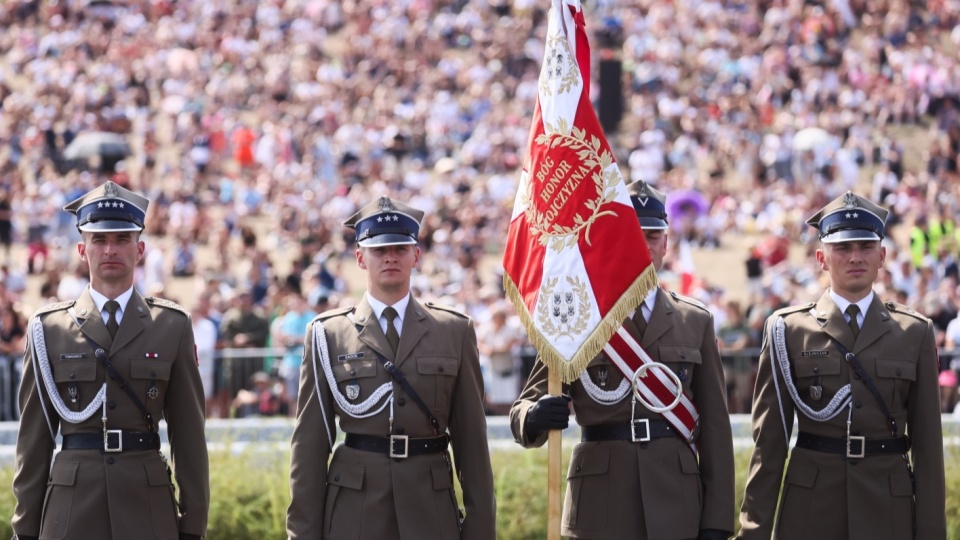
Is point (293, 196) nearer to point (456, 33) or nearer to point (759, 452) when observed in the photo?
point (456, 33)

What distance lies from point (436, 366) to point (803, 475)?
1641mm

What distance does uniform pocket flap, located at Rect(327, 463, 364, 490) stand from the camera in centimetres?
682

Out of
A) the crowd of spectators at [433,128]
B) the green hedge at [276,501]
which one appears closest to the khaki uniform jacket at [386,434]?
the green hedge at [276,501]

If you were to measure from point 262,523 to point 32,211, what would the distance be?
1699cm

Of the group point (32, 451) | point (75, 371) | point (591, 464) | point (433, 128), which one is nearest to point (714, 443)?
point (591, 464)

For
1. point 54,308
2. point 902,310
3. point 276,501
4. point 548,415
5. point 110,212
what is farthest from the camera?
point 276,501

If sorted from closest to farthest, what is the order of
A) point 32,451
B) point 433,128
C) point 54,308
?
point 32,451 < point 54,308 < point 433,128

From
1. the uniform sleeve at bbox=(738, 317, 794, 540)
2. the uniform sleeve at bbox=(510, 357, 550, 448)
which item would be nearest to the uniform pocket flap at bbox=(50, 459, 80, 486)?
the uniform sleeve at bbox=(510, 357, 550, 448)

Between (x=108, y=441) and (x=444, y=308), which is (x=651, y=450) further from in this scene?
(x=108, y=441)

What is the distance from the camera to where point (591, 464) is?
7109 mm

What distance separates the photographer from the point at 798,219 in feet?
79.0

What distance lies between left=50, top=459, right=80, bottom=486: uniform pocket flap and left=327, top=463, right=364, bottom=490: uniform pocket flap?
1.02 metres

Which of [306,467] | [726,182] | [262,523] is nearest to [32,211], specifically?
[726,182]

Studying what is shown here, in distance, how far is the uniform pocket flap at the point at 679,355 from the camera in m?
7.13
